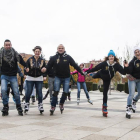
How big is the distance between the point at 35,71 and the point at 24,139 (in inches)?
134

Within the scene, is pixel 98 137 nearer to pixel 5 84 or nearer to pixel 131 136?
pixel 131 136

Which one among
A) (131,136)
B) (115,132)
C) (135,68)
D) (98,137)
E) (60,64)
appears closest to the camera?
(98,137)

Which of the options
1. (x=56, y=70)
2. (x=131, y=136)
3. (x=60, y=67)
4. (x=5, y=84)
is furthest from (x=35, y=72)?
(x=131, y=136)

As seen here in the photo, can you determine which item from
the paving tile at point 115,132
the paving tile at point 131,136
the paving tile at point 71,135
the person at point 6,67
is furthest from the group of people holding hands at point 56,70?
the paving tile at point 71,135

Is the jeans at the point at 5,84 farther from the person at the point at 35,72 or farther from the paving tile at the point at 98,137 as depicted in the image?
the paving tile at the point at 98,137

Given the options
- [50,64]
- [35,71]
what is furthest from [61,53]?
[35,71]

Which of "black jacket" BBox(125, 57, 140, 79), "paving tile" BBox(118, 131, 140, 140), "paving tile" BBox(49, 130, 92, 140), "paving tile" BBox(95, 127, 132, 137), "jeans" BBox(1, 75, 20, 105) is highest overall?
"black jacket" BBox(125, 57, 140, 79)

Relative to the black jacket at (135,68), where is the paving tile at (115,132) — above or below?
below

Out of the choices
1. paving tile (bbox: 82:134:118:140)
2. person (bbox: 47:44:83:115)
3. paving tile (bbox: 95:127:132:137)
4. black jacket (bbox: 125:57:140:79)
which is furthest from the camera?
person (bbox: 47:44:83:115)

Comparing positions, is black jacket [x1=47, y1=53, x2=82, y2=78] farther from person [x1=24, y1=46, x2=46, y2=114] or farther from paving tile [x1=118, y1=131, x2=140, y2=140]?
paving tile [x1=118, y1=131, x2=140, y2=140]

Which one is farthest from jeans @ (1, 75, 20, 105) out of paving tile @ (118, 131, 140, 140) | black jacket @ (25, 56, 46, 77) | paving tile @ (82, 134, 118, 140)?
paving tile @ (118, 131, 140, 140)

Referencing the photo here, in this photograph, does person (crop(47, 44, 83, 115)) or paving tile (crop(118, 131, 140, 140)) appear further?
person (crop(47, 44, 83, 115))

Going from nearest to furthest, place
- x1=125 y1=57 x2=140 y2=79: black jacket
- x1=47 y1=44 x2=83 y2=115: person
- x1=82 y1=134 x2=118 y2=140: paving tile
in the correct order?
x1=82 y1=134 x2=118 y2=140: paving tile
x1=125 y1=57 x2=140 y2=79: black jacket
x1=47 y1=44 x2=83 y2=115: person

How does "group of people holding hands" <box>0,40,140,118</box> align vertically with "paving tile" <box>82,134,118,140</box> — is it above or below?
above
